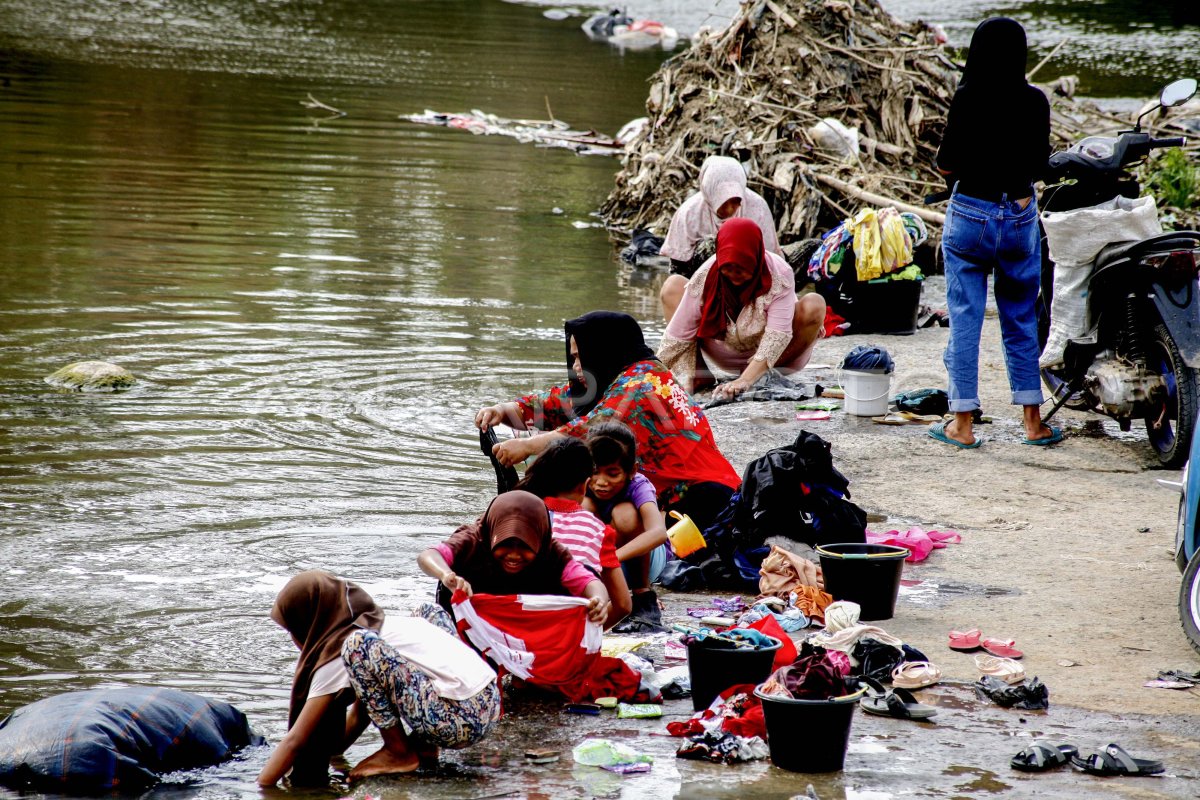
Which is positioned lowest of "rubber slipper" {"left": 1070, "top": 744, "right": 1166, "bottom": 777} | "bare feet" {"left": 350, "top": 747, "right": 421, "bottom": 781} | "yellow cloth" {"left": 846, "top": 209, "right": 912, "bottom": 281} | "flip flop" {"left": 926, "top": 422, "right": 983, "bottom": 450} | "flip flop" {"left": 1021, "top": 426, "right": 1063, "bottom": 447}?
"bare feet" {"left": 350, "top": 747, "right": 421, "bottom": 781}

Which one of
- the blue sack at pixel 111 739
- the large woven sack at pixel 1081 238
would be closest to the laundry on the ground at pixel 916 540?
the large woven sack at pixel 1081 238

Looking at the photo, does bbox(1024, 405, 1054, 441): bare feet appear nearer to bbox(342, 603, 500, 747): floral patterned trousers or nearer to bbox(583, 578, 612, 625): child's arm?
bbox(583, 578, 612, 625): child's arm

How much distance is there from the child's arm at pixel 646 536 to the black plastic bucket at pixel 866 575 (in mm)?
608

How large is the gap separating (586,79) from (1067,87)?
16830mm

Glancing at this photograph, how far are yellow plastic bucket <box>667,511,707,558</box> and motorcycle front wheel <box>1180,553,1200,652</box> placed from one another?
1949 mm

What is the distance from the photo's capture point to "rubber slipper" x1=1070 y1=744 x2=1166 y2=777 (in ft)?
12.5

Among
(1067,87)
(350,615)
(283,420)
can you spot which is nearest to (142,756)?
(350,615)

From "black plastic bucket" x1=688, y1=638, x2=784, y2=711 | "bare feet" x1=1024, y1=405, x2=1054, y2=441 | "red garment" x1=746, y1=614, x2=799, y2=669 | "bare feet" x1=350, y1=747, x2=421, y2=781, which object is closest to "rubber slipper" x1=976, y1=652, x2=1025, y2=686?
"red garment" x1=746, y1=614, x2=799, y2=669

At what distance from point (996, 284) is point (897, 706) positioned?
11.6 ft

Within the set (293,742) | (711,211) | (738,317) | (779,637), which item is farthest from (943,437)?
(293,742)

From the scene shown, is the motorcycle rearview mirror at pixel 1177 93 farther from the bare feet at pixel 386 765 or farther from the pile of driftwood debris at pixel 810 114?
the pile of driftwood debris at pixel 810 114

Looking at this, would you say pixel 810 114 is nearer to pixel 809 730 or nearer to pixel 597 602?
pixel 597 602

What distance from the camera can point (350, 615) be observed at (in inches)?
164

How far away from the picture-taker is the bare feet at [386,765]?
4102 millimetres
